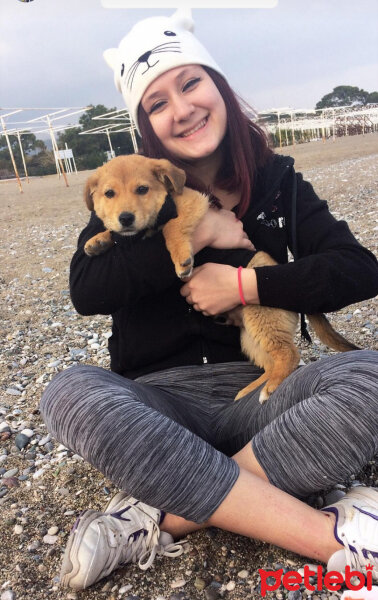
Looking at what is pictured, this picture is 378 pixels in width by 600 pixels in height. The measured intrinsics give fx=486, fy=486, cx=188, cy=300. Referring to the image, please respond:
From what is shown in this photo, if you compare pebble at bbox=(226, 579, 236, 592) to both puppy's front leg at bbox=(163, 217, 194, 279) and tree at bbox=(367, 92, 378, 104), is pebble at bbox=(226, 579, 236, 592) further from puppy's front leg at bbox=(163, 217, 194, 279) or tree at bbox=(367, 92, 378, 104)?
tree at bbox=(367, 92, 378, 104)

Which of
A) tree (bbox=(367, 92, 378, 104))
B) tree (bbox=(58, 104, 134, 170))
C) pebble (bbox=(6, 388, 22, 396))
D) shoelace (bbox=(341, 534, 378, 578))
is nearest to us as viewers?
shoelace (bbox=(341, 534, 378, 578))

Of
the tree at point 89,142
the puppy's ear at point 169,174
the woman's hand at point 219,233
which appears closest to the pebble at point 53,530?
the woman's hand at point 219,233

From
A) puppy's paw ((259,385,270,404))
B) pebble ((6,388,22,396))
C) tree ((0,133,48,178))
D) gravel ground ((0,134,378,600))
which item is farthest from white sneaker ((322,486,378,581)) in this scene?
tree ((0,133,48,178))

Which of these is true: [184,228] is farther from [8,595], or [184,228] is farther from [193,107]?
[8,595]

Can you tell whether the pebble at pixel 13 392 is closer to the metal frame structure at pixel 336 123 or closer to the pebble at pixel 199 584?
the pebble at pixel 199 584

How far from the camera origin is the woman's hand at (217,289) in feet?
6.73

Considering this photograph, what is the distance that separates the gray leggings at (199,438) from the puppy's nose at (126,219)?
703mm

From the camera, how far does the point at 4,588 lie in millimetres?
1633

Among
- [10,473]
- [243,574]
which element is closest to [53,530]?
[10,473]

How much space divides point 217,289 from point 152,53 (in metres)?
1.14

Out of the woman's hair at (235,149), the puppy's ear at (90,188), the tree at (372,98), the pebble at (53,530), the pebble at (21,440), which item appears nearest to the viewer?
the pebble at (53,530)

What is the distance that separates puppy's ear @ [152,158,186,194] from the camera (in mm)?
2225

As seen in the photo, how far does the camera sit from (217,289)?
208 cm

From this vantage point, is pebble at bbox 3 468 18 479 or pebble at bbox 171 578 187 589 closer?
pebble at bbox 171 578 187 589
